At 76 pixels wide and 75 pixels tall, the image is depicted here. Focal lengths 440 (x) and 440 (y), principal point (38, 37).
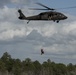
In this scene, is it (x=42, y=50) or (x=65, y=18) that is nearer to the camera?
(x=42, y=50)

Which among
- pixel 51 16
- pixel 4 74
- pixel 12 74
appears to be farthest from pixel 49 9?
pixel 12 74

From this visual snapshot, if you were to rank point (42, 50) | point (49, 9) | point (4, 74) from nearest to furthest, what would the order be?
point (42, 50) → point (49, 9) → point (4, 74)

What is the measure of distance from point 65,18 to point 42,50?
21052mm

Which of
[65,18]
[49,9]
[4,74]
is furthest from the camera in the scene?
[4,74]

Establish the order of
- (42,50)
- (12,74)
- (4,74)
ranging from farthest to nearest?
(12,74)
(4,74)
(42,50)

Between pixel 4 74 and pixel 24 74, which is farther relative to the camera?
pixel 24 74

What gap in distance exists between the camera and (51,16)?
243ft

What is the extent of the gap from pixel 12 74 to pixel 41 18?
12017cm

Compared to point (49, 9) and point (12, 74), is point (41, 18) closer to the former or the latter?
point (49, 9)

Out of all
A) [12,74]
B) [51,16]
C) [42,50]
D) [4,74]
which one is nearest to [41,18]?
[51,16]

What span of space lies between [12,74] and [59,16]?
119 metres

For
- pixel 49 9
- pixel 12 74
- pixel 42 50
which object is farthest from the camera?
pixel 12 74

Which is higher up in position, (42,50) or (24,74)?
(24,74)

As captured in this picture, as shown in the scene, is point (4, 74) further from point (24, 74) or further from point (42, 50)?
point (42, 50)
